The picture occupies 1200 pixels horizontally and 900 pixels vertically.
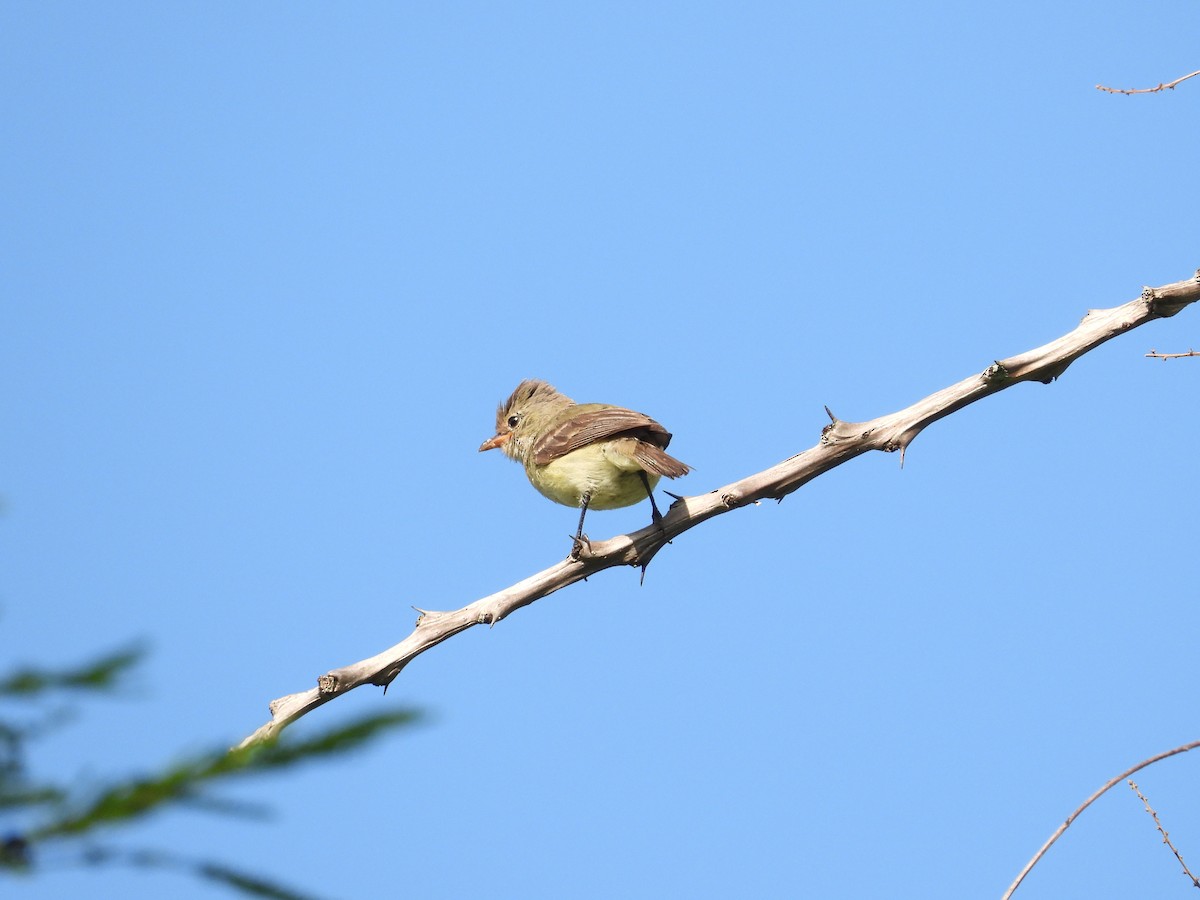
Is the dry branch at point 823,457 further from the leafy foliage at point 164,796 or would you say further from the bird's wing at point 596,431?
the leafy foliage at point 164,796

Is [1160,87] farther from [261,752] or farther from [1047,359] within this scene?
[261,752]

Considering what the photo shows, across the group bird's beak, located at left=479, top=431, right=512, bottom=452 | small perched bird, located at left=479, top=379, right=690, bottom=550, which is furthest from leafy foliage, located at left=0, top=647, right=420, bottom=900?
bird's beak, located at left=479, top=431, right=512, bottom=452

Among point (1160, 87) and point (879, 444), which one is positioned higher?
point (1160, 87)

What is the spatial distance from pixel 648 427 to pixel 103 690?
566 cm

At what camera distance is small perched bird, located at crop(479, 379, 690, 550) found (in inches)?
273

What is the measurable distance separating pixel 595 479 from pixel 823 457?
6.87 feet

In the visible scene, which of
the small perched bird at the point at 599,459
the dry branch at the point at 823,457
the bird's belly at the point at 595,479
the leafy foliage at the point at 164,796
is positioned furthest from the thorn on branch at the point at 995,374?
the leafy foliage at the point at 164,796

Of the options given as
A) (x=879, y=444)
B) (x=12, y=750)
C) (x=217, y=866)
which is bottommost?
(x=217, y=866)

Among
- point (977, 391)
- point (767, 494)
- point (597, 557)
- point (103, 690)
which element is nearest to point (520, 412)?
point (597, 557)

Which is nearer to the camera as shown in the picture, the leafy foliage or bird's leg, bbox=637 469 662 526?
the leafy foliage

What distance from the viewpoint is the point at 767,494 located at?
5.51 meters

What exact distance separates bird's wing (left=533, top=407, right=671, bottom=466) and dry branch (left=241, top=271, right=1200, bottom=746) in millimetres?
1425

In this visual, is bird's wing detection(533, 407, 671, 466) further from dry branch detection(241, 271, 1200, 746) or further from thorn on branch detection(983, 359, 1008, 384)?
thorn on branch detection(983, 359, 1008, 384)

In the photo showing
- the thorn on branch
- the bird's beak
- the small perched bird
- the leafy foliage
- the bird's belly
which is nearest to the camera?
the leafy foliage
